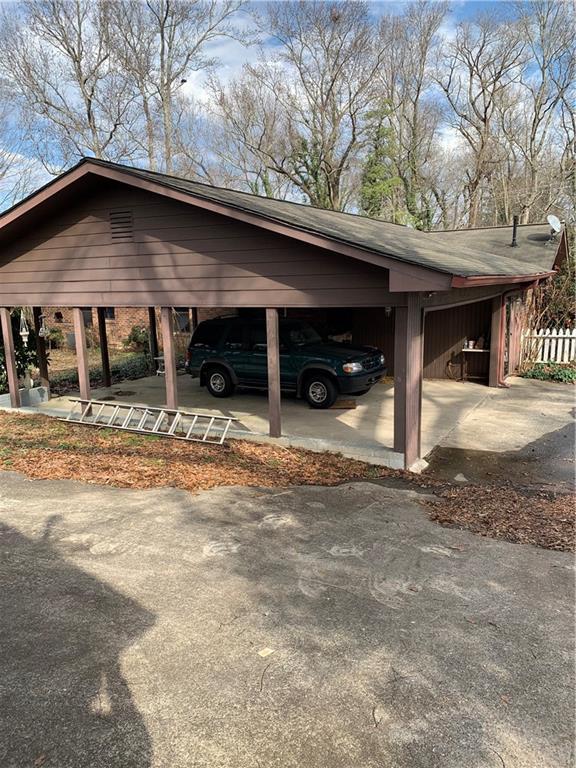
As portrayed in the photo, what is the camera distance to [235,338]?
11.9 m

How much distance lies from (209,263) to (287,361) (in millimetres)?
3101

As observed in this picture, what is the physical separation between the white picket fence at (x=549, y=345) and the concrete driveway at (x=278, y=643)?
1114cm

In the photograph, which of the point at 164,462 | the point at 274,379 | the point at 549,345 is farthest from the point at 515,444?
the point at 549,345

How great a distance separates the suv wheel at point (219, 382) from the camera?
40.5ft

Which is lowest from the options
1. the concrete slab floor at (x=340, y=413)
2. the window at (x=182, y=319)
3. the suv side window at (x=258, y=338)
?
the concrete slab floor at (x=340, y=413)

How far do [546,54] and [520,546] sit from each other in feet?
105

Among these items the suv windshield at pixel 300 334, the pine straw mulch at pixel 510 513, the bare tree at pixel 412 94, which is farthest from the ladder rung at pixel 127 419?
the bare tree at pixel 412 94

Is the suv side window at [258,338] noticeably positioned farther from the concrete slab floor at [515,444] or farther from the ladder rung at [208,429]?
the concrete slab floor at [515,444]

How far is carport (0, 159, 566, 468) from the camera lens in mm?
7379

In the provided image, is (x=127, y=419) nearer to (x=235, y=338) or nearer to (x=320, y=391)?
(x=235, y=338)

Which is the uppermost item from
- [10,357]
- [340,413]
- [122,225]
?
[122,225]

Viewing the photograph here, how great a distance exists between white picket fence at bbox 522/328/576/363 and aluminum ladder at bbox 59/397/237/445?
376 inches

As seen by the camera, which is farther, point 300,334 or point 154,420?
point 300,334

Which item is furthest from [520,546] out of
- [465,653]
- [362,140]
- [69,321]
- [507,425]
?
[362,140]
